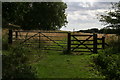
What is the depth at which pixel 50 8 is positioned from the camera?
55.6m

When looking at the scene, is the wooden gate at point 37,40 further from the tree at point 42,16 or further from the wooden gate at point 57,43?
the tree at point 42,16

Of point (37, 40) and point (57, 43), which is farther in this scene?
point (37, 40)

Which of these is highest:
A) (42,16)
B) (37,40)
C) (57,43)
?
(42,16)

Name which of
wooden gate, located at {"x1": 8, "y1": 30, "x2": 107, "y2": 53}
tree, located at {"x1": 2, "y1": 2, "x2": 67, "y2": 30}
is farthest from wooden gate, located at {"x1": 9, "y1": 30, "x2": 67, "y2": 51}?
tree, located at {"x1": 2, "y1": 2, "x2": 67, "y2": 30}

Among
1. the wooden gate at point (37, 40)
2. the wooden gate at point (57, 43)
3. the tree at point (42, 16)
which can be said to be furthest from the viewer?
the tree at point (42, 16)

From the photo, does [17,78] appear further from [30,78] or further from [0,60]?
[0,60]

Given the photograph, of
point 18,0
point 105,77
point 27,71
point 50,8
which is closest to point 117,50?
point 105,77

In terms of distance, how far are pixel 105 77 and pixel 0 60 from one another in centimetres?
423

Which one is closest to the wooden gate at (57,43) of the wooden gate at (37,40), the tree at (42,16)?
the wooden gate at (37,40)

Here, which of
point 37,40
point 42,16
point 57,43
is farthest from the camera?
point 42,16

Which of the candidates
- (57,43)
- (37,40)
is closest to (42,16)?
(37,40)

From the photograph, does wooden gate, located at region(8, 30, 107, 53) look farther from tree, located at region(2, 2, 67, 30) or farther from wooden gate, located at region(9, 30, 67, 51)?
tree, located at region(2, 2, 67, 30)

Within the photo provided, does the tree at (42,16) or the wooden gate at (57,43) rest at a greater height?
the tree at (42,16)

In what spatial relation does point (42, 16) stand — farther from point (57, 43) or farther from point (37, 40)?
point (57, 43)
